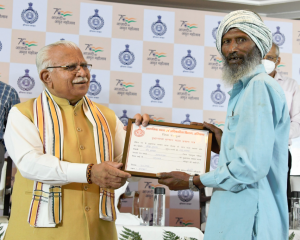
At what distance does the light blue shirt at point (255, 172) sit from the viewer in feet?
5.84

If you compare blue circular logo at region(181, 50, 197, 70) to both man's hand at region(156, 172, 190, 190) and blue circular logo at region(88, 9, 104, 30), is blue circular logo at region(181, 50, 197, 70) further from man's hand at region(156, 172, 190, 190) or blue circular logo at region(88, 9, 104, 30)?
Answer: man's hand at region(156, 172, 190, 190)

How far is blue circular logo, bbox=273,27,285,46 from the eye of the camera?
19.6 ft

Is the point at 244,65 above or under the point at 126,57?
under

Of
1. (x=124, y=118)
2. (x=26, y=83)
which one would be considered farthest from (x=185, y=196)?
(x=26, y=83)

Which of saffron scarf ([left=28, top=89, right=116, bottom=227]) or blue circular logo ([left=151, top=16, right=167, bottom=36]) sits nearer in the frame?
saffron scarf ([left=28, top=89, right=116, bottom=227])

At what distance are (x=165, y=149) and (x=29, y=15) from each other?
3920mm

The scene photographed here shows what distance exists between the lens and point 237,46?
209 cm

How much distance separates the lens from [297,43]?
6.04 m

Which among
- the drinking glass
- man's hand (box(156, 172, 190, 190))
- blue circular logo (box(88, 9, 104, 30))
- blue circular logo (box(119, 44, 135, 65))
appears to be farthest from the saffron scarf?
blue circular logo (box(88, 9, 104, 30))

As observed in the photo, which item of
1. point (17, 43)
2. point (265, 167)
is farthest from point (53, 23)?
point (265, 167)

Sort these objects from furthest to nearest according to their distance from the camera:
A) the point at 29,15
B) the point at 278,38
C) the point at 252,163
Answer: the point at 278,38
the point at 29,15
the point at 252,163

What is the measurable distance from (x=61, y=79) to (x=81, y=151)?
0.53 m

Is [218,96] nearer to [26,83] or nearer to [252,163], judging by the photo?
[26,83]

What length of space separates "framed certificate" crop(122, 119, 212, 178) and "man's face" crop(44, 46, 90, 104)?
1.47 ft
